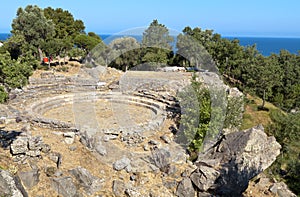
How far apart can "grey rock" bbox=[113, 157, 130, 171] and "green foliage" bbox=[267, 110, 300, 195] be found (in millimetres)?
9163

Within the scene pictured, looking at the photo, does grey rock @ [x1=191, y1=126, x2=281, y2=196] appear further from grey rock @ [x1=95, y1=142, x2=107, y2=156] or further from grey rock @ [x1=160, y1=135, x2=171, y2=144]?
grey rock @ [x1=95, y1=142, x2=107, y2=156]

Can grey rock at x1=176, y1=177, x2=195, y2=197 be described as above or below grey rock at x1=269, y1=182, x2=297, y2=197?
above

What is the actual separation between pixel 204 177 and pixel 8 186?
7703 mm

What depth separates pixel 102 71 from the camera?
30.1 m

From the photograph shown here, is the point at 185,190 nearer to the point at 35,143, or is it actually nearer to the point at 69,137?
the point at 69,137

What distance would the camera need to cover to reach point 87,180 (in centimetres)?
1177

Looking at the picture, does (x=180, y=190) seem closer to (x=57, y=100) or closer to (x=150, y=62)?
(x=57, y=100)

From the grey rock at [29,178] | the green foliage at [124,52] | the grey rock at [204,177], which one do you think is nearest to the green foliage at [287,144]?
the grey rock at [204,177]

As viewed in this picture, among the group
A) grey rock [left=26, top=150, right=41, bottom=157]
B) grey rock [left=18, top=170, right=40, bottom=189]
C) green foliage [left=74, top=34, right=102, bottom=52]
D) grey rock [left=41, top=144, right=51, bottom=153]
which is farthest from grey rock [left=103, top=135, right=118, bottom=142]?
green foliage [left=74, top=34, right=102, bottom=52]

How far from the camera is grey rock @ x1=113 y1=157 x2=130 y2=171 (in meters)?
13.0

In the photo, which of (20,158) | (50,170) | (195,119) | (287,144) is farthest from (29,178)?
(287,144)

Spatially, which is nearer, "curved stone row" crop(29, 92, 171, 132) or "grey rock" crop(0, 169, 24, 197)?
"grey rock" crop(0, 169, 24, 197)

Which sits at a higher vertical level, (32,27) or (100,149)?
(32,27)

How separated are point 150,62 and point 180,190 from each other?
2414cm
